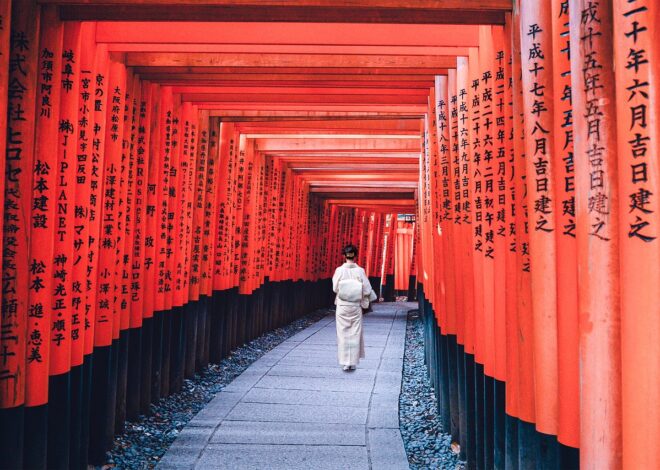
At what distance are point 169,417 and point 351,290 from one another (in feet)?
10.4

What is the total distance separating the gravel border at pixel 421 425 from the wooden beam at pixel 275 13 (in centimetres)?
344

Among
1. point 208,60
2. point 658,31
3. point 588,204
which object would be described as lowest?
point 588,204

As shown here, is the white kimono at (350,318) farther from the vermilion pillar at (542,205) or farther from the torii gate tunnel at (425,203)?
the vermilion pillar at (542,205)

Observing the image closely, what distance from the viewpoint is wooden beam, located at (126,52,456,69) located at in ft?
17.8

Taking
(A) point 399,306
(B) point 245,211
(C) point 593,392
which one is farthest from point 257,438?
(A) point 399,306

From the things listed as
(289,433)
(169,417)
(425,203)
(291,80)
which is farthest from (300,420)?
(291,80)

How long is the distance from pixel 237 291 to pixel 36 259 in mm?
6586

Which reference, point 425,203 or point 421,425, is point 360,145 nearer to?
point 425,203

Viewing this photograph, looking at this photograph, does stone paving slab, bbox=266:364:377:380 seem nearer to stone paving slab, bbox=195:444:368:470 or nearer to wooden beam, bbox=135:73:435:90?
stone paving slab, bbox=195:444:368:470

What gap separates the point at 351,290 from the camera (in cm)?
843

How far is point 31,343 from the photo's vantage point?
3576mm

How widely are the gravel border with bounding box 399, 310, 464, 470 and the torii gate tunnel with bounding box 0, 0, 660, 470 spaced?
1.01ft

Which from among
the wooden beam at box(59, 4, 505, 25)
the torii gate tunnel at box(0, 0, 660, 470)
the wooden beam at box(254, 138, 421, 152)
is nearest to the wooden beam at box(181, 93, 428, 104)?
the torii gate tunnel at box(0, 0, 660, 470)

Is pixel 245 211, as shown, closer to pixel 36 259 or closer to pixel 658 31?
pixel 36 259
